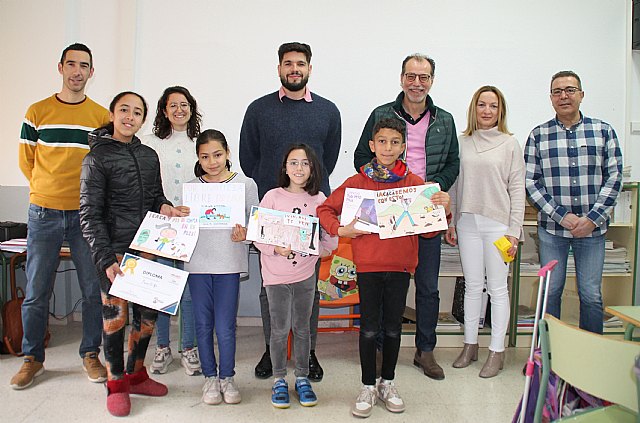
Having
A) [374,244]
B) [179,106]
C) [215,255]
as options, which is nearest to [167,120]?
[179,106]

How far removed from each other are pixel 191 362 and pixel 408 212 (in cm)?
162

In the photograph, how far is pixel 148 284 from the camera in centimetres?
248

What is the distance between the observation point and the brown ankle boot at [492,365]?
3.14m

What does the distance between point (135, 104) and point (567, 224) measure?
8.22ft

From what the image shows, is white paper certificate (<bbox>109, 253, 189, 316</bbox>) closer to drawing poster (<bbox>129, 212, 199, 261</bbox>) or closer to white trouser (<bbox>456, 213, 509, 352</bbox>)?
drawing poster (<bbox>129, 212, 199, 261</bbox>)

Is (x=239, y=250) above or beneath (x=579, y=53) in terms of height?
beneath

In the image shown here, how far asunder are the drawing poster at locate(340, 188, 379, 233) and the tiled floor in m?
0.96

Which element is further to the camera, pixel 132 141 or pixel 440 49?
pixel 440 49

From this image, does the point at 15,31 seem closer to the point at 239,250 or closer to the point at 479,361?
the point at 239,250

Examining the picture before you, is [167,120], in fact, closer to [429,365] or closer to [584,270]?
[429,365]

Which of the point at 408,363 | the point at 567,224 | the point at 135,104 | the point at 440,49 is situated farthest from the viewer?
the point at 440,49

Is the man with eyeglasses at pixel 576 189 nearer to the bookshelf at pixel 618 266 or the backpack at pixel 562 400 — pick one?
the bookshelf at pixel 618 266

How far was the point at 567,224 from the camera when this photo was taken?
306cm

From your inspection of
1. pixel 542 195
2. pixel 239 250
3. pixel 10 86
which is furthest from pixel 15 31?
pixel 542 195
